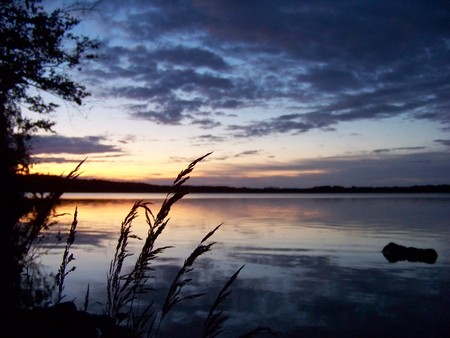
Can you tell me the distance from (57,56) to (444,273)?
19177 mm

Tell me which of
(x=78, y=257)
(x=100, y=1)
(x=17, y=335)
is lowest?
(x=78, y=257)

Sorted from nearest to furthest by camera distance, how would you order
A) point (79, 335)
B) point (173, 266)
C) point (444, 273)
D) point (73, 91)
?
point (79, 335) → point (73, 91) → point (444, 273) → point (173, 266)

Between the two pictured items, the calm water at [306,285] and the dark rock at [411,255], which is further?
the dark rock at [411,255]

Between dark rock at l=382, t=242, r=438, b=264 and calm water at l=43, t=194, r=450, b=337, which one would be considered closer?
calm water at l=43, t=194, r=450, b=337

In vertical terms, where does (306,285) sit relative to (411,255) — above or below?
below

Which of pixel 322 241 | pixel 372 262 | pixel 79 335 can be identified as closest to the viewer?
pixel 79 335

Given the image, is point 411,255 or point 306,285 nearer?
point 306,285

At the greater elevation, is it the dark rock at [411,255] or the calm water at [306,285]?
the dark rock at [411,255]

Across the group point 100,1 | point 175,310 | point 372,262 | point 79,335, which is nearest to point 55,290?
point 175,310

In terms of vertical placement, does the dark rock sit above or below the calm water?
above

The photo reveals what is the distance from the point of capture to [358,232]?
33656 millimetres

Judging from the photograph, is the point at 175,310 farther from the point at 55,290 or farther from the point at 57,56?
the point at 57,56

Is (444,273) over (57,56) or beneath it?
beneath

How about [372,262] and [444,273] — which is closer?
[444,273]
